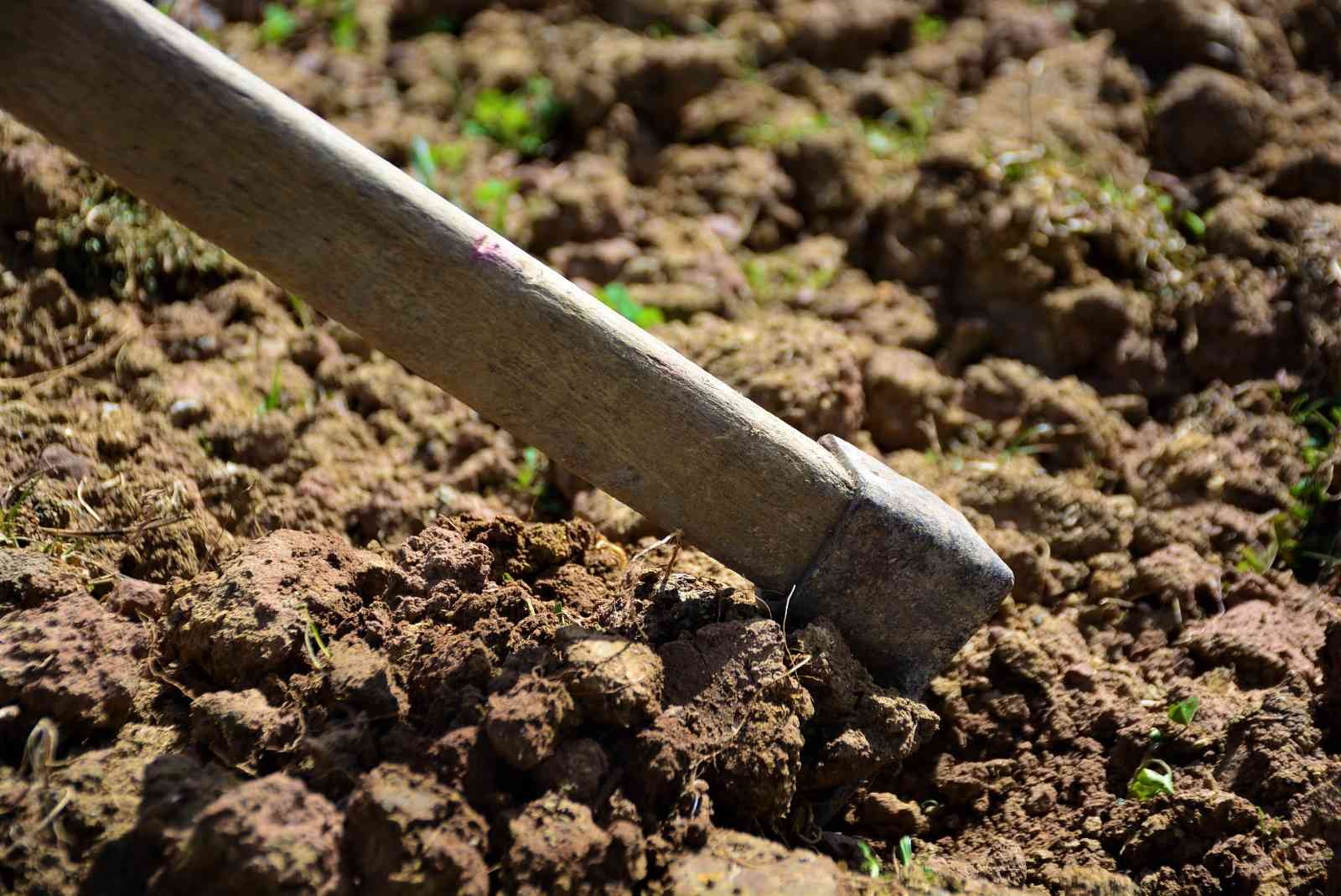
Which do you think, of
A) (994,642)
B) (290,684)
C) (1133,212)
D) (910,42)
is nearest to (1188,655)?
(994,642)

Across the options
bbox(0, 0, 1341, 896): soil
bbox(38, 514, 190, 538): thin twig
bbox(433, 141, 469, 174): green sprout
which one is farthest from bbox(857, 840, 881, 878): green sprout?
bbox(433, 141, 469, 174): green sprout

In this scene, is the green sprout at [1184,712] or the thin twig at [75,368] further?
the thin twig at [75,368]

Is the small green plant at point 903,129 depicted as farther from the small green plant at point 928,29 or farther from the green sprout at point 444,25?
the green sprout at point 444,25

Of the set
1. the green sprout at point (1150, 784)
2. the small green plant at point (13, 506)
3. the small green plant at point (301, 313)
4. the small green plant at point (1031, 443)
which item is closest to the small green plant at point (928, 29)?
the small green plant at point (1031, 443)

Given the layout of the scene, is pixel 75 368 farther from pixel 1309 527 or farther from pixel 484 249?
pixel 1309 527

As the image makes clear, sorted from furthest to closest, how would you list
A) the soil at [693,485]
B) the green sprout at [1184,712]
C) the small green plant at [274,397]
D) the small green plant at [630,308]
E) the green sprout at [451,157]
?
the green sprout at [451,157], the small green plant at [630,308], the small green plant at [274,397], the green sprout at [1184,712], the soil at [693,485]

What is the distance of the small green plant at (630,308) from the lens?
11.2ft

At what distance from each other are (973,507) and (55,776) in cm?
226

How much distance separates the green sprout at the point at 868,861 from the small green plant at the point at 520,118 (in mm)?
2902

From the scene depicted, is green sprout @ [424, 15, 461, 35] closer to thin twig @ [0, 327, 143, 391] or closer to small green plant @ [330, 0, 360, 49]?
small green plant @ [330, 0, 360, 49]

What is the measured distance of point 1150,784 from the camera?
Result: 7.63 ft

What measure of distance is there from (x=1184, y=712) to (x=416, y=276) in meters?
1.97

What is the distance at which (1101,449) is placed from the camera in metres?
3.13

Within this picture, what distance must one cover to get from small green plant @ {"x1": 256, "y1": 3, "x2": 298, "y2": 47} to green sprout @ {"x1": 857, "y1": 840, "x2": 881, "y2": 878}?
382cm
